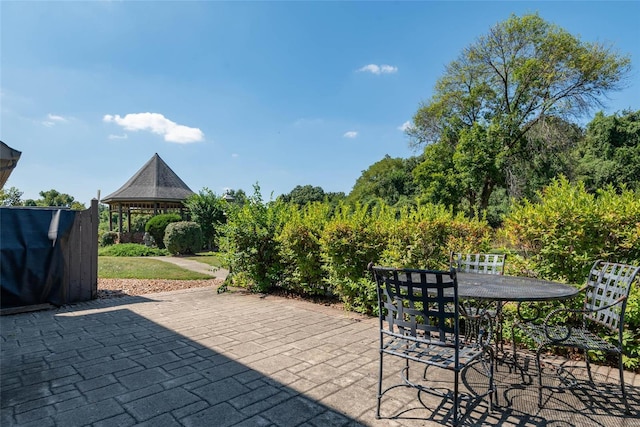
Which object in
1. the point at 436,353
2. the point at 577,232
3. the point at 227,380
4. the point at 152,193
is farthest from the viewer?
the point at 152,193

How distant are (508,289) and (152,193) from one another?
2055 cm

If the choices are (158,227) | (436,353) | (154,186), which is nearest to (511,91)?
(158,227)

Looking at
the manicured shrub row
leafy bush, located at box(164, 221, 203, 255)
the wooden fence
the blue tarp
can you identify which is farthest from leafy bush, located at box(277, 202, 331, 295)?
leafy bush, located at box(164, 221, 203, 255)

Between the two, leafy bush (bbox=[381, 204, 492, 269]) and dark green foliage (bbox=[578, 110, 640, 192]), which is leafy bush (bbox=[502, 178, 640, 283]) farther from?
dark green foliage (bbox=[578, 110, 640, 192])

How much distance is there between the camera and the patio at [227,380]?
2.36 meters

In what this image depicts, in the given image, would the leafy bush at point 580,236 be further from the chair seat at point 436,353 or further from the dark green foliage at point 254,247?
Result: the dark green foliage at point 254,247

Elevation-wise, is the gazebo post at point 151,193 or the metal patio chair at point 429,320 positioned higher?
the gazebo post at point 151,193

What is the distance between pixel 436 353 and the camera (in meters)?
2.35

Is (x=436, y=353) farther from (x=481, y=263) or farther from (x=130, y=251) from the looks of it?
(x=130, y=251)

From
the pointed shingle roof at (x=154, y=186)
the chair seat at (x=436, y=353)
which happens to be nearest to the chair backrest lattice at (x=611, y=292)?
the chair seat at (x=436, y=353)

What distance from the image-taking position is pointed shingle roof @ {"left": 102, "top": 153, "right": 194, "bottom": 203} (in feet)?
64.1

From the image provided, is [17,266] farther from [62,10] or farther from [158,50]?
[158,50]

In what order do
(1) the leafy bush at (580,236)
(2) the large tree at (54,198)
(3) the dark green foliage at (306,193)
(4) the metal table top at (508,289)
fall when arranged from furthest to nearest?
(3) the dark green foliage at (306,193) < (2) the large tree at (54,198) < (1) the leafy bush at (580,236) < (4) the metal table top at (508,289)

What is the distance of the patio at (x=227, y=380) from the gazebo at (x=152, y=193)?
15878 millimetres
